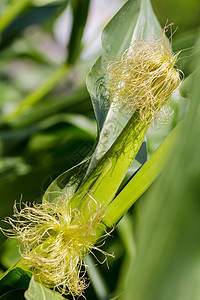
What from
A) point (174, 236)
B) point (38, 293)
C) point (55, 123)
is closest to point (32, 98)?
point (55, 123)

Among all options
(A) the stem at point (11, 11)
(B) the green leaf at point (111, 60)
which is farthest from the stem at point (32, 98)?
(B) the green leaf at point (111, 60)

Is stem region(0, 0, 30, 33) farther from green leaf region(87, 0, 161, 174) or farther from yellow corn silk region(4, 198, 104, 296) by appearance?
yellow corn silk region(4, 198, 104, 296)

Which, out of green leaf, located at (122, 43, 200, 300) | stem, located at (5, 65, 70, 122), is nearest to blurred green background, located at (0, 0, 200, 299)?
stem, located at (5, 65, 70, 122)

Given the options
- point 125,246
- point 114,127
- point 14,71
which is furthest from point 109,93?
point 14,71

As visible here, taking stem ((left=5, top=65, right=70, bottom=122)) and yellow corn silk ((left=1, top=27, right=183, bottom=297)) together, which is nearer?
yellow corn silk ((left=1, top=27, right=183, bottom=297))

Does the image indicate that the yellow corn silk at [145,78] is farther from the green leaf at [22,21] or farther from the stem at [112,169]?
the green leaf at [22,21]

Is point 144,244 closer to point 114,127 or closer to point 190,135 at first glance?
point 190,135
